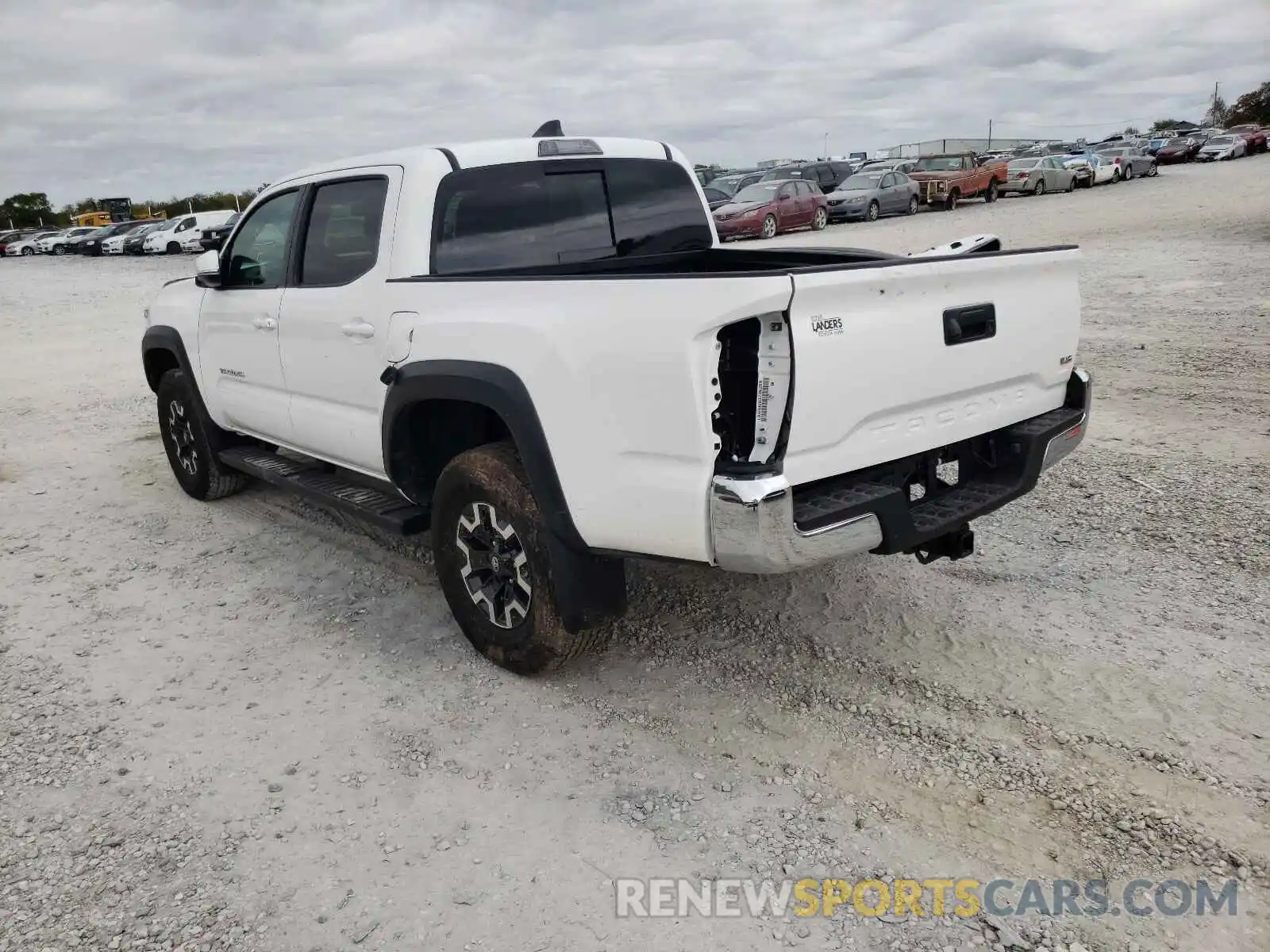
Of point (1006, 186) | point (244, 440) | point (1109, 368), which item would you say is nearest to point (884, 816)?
point (244, 440)

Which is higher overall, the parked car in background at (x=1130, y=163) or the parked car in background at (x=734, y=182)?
the parked car in background at (x=734, y=182)

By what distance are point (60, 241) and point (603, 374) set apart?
162 feet

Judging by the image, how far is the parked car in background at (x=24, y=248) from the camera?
1799 inches

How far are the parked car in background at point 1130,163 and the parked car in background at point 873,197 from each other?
13145 millimetres

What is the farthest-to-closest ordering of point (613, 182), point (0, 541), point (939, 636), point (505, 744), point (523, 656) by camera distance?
point (0, 541) < point (613, 182) < point (939, 636) < point (523, 656) < point (505, 744)

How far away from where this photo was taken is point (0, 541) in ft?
19.4

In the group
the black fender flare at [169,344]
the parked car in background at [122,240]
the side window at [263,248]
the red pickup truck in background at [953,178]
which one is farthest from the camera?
the parked car in background at [122,240]

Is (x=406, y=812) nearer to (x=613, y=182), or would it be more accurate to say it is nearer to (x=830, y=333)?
(x=830, y=333)

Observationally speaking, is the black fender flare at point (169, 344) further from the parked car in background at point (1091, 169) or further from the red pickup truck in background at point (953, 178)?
the parked car in background at point (1091, 169)

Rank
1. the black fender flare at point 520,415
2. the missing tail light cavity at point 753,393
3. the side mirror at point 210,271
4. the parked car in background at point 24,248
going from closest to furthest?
the missing tail light cavity at point 753,393
the black fender flare at point 520,415
the side mirror at point 210,271
the parked car in background at point 24,248

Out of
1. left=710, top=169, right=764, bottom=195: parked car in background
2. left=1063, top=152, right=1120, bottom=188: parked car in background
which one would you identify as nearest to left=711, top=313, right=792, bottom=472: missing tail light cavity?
left=710, top=169, right=764, bottom=195: parked car in background

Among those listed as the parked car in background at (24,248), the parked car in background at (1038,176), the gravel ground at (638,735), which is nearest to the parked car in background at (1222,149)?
the parked car in background at (1038,176)

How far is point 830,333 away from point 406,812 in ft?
6.59

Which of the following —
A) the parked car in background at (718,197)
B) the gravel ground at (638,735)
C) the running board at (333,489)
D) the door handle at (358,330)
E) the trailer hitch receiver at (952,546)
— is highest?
the parked car in background at (718,197)
